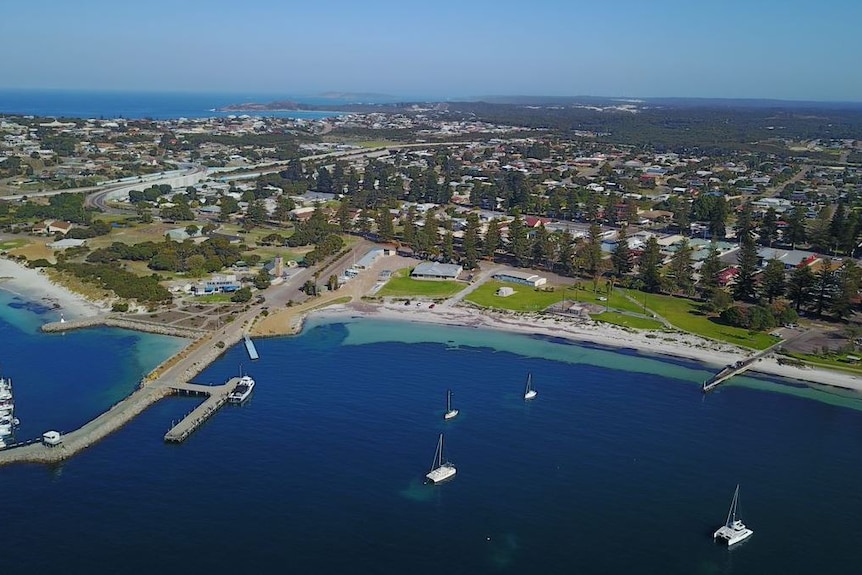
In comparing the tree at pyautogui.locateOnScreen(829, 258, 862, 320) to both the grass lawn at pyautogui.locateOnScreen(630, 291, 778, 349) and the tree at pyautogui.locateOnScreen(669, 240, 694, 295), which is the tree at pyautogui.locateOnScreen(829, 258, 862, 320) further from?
the tree at pyautogui.locateOnScreen(669, 240, 694, 295)

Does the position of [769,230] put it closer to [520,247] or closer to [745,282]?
[745,282]

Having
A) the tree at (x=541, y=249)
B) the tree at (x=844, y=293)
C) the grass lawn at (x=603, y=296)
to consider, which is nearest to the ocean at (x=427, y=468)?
the grass lawn at (x=603, y=296)

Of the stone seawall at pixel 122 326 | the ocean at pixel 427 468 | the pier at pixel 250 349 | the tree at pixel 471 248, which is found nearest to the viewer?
the ocean at pixel 427 468

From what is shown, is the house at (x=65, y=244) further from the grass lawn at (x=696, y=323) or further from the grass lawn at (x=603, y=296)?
the grass lawn at (x=696, y=323)

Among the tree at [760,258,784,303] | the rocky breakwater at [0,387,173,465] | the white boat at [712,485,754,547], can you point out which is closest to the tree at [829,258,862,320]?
the tree at [760,258,784,303]

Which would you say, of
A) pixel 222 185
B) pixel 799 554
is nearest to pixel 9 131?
pixel 222 185

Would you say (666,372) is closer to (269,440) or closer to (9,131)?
(269,440)
